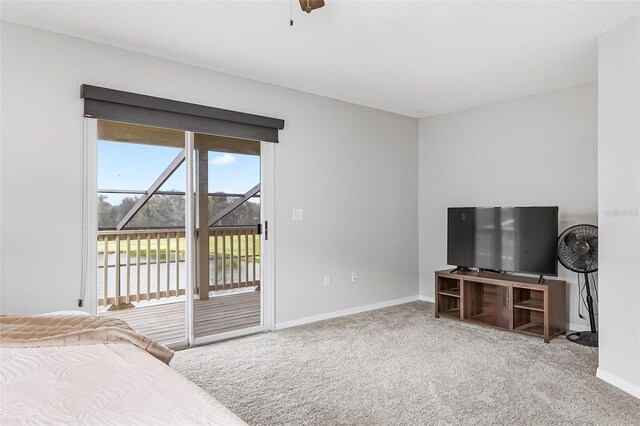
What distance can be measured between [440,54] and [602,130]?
4.23 feet

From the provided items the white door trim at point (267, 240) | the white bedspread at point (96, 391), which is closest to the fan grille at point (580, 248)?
the white door trim at point (267, 240)

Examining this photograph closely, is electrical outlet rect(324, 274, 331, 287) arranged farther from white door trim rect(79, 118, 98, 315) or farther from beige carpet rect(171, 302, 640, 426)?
white door trim rect(79, 118, 98, 315)

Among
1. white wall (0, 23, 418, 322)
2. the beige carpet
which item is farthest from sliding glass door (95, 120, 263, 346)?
the beige carpet

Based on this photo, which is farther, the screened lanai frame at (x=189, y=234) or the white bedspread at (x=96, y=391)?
the screened lanai frame at (x=189, y=234)

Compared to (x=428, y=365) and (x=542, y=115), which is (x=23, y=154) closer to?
(x=428, y=365)

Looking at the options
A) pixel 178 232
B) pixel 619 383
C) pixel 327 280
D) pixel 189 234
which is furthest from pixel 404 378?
pixel 178 232

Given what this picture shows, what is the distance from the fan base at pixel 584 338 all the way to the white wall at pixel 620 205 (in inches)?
30.6

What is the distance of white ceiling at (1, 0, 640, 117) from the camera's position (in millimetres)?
2488

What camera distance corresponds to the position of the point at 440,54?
3182 millimetres

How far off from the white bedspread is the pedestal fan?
11.3 feet

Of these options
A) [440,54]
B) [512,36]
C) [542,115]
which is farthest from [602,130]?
[542,115]

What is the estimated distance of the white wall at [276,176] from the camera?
266 centimetres

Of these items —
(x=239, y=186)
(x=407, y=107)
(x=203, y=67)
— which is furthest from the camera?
(x=407, y=107)

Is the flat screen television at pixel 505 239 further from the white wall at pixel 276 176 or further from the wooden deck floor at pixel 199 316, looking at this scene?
the wooden deck floor at pixel 199 316
